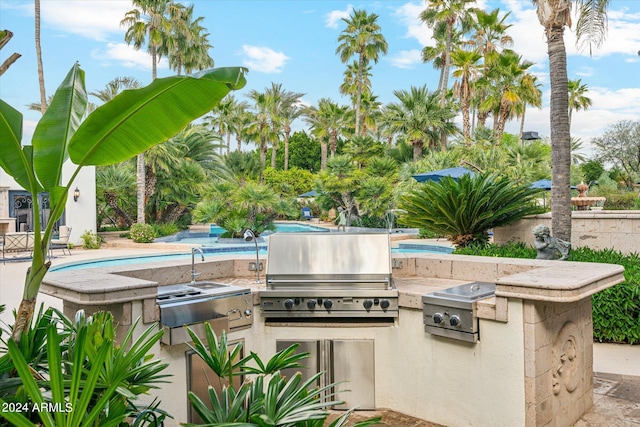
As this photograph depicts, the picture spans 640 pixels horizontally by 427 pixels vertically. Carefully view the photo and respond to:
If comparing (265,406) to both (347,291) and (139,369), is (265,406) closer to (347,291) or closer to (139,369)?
(139,369)

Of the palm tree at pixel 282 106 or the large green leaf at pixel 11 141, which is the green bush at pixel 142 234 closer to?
the large green leaf at pixel 11 141

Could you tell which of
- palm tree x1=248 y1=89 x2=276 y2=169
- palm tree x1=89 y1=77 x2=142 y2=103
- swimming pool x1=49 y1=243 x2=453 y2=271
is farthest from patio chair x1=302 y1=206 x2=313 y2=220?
swimming pool x1=49 y1=243 x2=453 y2=271

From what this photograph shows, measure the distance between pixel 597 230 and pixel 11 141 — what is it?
878 cm

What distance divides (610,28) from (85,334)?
10850mm

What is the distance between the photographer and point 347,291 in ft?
12.7

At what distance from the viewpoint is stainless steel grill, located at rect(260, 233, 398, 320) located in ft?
12.7

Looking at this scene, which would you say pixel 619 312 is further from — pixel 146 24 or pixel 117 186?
pixel 146 24

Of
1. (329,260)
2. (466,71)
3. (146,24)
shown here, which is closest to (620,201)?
(466,71)

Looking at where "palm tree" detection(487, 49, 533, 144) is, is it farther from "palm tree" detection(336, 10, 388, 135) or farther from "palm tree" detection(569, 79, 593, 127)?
"palm tree" detection(569, 79, 593, 127)

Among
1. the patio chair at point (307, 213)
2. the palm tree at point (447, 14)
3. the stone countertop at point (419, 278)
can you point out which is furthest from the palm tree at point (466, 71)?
the stone countertop at point (419, 278)

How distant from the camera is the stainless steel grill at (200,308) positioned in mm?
3219

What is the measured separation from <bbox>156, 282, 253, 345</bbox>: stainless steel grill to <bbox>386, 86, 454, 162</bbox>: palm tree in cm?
2326

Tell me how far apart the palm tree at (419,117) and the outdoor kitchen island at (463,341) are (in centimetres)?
2235

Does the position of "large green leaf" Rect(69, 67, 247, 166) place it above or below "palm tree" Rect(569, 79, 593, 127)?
below
